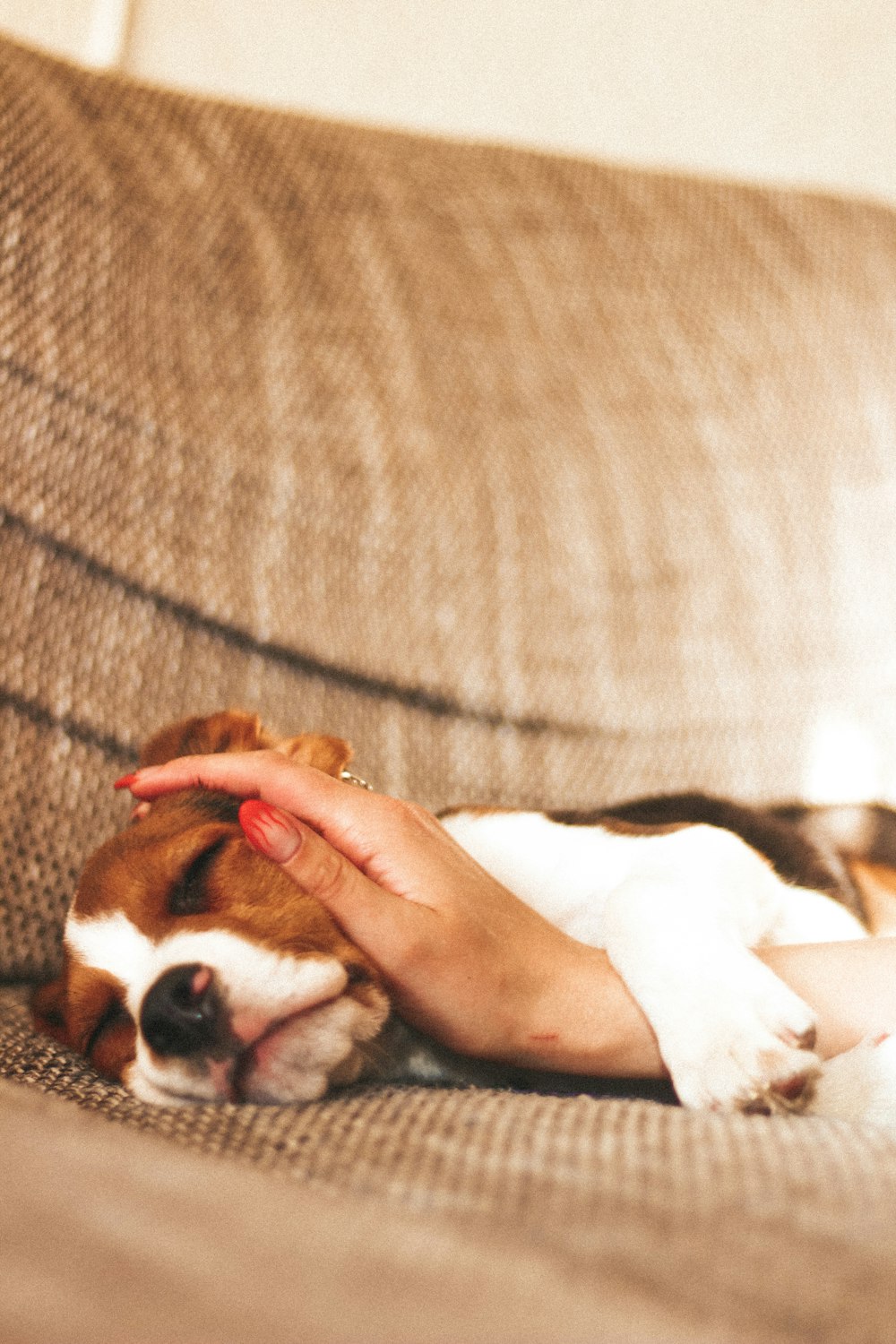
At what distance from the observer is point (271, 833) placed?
3.24 ft

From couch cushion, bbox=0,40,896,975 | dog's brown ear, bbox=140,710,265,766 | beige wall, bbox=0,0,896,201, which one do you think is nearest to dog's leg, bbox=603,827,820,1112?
dog's brown ear, bbox=140,710,265,766

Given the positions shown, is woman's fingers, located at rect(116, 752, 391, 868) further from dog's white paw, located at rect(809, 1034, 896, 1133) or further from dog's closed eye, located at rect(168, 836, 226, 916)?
dog's white paw, located at rect(809, 1034, 896, 1133)

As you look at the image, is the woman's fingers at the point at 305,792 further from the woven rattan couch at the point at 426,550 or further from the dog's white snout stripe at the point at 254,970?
the woven rattan couch at the point at 426,550

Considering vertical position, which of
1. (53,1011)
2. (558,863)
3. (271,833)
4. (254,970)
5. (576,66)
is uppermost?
(576,66)

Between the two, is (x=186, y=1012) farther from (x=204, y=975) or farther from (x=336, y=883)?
(x=336, y=883)

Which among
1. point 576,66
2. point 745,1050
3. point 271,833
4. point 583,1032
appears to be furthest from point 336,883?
point 576,66

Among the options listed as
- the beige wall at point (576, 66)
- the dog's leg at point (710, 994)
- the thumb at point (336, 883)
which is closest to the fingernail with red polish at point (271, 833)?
the thumb at point (336, 883)

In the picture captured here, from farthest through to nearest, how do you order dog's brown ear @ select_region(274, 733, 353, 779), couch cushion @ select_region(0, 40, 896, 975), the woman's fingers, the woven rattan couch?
couch cushion @ select_region(0, 40, 896, 975), dog's brown ear @ select_region(274, 733, 353, 779), the woman's fingers, the woven rattan couch

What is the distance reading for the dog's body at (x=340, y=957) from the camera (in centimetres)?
97

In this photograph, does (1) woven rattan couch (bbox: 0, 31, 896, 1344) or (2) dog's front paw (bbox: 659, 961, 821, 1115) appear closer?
(1) woven rattan couch (bbox: 0, 31, 896, 1344)

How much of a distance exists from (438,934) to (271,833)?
0.62 feet

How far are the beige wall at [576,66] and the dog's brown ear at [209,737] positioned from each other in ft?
6.25

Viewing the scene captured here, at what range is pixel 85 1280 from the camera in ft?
1.67

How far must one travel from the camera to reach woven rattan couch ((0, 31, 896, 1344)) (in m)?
0.62
